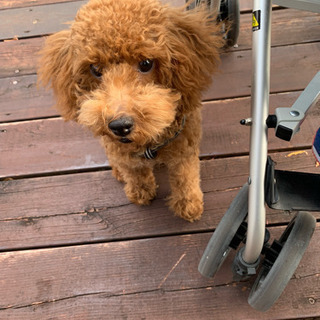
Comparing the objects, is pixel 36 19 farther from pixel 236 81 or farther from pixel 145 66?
pixel 145 66

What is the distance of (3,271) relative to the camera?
1226 mm

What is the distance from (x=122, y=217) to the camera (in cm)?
A: 131

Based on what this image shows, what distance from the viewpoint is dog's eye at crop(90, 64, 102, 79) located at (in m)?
0.90

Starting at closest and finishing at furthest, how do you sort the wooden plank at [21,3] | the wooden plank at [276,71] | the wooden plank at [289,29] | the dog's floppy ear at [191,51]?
1. the dog's floppy ear at [191,51]
2. the wooden plank at [276,71]
3. the wooden plank at [289,29]
4. the wooden plank at [21,3]

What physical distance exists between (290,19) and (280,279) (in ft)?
4.98

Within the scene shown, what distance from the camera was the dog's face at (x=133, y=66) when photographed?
829 mm

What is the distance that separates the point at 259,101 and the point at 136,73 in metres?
0.35

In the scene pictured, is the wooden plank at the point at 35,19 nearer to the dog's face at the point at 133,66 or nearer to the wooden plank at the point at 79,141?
the wooden plank at the point at 79,141

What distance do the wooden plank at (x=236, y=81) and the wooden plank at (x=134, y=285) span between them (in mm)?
717

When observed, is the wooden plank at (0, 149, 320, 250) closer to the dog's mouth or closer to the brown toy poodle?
the brown toy poodle

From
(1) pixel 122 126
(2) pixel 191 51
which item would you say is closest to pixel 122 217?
(1) pixel 122 126

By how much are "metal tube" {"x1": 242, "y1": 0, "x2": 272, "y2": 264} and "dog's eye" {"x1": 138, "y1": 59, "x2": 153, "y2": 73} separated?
0.29 m

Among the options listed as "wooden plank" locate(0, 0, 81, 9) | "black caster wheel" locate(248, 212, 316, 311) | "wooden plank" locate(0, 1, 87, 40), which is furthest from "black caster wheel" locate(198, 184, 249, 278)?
"wooden plank" locate(0, 0, 81, 9)

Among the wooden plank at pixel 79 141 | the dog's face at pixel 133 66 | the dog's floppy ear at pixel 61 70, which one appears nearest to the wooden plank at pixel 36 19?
the wooden plank at pixel 79 141
